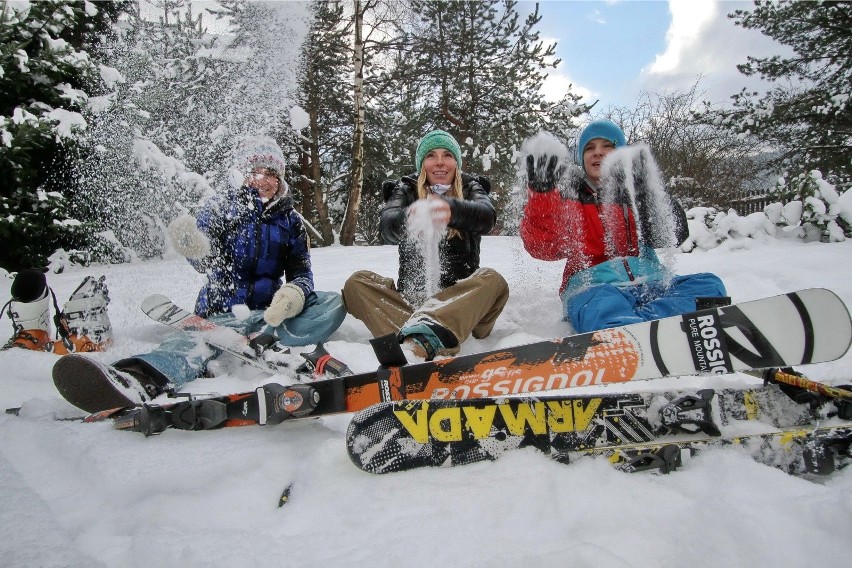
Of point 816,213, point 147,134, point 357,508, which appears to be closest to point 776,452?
point 357,508

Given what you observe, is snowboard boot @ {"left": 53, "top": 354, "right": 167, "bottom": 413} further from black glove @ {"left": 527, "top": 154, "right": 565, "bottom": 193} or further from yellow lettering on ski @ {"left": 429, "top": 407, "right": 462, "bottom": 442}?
black glove @ {"left": 527, "top": 154, "right": 565, "bottom": 193}

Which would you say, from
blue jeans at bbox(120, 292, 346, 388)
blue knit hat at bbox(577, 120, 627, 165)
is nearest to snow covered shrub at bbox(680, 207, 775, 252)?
blue knit hat at bbox(577, 120, 627, 165)

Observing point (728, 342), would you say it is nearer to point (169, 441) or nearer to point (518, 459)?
point (518, 459)

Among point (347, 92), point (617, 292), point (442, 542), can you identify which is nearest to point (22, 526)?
point (442, 542)

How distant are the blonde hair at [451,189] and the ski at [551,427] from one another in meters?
1.64

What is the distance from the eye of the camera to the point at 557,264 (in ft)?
16.3

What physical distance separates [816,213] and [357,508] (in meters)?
5.73

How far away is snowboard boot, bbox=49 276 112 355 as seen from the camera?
9.57 ft

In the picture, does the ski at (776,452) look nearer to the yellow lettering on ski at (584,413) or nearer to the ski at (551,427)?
the ski at (551,427)

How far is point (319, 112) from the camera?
13031mm

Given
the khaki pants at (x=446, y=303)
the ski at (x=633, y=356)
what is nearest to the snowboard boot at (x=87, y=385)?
the ski at (x=633, y=356)

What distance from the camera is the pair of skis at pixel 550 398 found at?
137 centimetres

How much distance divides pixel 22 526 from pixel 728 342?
204 centimetres

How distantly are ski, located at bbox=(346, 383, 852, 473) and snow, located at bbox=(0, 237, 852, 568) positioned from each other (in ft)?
0.16
